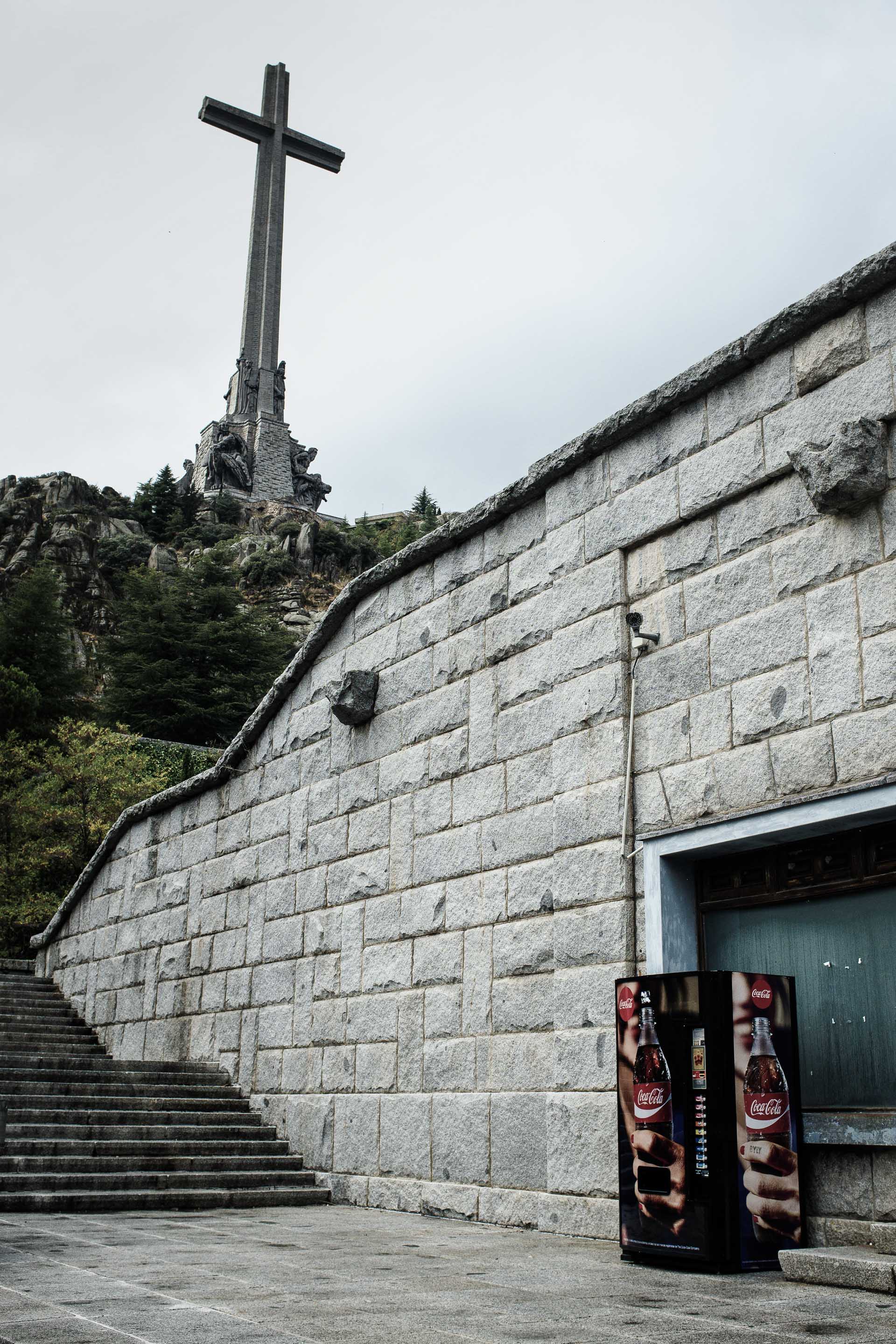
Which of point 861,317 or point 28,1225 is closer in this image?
point 861,317

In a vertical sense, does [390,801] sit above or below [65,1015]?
above

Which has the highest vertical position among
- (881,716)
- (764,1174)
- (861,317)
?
(861,317)

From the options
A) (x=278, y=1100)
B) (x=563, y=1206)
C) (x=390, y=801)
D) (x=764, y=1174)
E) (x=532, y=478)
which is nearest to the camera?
(x=764, y=1174)

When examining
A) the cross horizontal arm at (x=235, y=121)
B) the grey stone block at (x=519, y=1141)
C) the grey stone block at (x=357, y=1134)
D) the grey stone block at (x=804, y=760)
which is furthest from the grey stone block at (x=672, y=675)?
the cross horizontal arm at (x=235, y=121)

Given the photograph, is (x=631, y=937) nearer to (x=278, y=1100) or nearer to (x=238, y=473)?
(x=278, y=1100)

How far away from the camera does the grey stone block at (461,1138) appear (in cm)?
699

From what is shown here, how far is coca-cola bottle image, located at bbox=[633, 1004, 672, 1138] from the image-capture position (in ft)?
16.6

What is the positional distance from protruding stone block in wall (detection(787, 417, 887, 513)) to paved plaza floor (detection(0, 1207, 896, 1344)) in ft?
10.3

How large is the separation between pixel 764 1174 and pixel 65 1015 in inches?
397

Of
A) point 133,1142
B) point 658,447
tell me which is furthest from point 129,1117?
point 658,447

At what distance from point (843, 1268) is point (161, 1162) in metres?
5.24

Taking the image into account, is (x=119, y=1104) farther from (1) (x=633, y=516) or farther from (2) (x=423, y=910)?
(1) (x=633, y=516)

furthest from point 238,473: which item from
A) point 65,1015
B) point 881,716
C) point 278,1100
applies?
point 881,716

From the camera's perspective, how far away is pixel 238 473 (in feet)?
206
